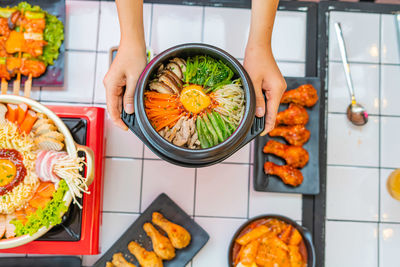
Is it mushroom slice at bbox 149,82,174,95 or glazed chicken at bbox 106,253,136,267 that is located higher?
mushroom slice at bbox 149,82,174,95

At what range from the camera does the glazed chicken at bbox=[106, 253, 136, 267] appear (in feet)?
5.55

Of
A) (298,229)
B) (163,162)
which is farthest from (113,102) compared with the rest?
(298,229)

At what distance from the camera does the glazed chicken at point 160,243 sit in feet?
5.51

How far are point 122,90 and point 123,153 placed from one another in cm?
66

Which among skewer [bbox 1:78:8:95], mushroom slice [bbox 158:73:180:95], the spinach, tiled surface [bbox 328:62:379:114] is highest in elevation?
tiled surface [bbox 328:62:379:114]

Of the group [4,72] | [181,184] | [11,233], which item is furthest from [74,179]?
[4,72]

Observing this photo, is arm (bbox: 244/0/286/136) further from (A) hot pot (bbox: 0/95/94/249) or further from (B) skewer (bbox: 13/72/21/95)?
(B) skewer (bbox: 13/72/21/95)

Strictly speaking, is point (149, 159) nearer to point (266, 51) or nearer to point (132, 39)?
point (132, 39)

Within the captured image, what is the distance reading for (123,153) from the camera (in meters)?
1.87

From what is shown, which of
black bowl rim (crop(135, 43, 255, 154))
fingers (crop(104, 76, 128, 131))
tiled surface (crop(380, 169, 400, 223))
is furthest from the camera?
tiled surface (crop(380, 169, 400, 223))

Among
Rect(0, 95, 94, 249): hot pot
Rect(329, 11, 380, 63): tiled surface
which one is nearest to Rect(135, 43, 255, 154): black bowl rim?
Rect(0, 95, 94, 249): hot pot

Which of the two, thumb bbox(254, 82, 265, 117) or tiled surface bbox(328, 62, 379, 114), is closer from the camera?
thumb bbox(254, 82, 265, 117)

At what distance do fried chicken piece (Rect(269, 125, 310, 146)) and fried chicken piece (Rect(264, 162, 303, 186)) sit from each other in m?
0.15

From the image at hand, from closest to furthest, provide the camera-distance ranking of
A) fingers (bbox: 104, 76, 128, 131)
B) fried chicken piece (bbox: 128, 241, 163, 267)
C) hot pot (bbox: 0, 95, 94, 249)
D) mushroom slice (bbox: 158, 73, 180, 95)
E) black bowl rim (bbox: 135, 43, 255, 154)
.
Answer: black bowl rim (bbox: 135, 43, 255, 154)
mushroom slice (bbox: 158, 73, 180, 95)
fingers (bbox: 104, 76, 128, 131)
hot pot (bbox: 0, 95, 94, 249)
fried chicken piece (bbox: 128, 241, 163, 267)
